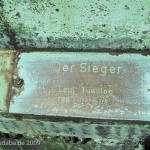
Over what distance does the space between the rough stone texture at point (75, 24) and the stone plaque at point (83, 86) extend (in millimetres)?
50

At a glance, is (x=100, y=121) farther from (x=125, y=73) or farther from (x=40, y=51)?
(x=40, y=51)

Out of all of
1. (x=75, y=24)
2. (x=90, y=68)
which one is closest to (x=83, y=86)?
(x=90, y=68)

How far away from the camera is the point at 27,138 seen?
1.57 m

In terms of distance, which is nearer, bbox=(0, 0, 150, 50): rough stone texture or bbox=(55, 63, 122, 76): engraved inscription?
bbox=(0, 0, 150, 50): rough stone texture

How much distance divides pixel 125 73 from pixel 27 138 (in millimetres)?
759

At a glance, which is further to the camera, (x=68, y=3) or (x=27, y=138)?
(x=27, y=138)

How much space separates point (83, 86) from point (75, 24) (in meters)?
0.22

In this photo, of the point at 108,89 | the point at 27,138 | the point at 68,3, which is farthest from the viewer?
the point at 27,138

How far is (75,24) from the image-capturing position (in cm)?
102

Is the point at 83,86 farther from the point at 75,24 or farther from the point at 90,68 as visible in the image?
the point at 75,24

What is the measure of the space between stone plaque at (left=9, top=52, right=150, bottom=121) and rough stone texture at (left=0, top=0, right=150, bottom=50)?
0.05 m

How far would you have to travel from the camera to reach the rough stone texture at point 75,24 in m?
0.94

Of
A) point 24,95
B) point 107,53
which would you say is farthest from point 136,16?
point 24,95

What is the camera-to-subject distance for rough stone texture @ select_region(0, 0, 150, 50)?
3.08 feet
